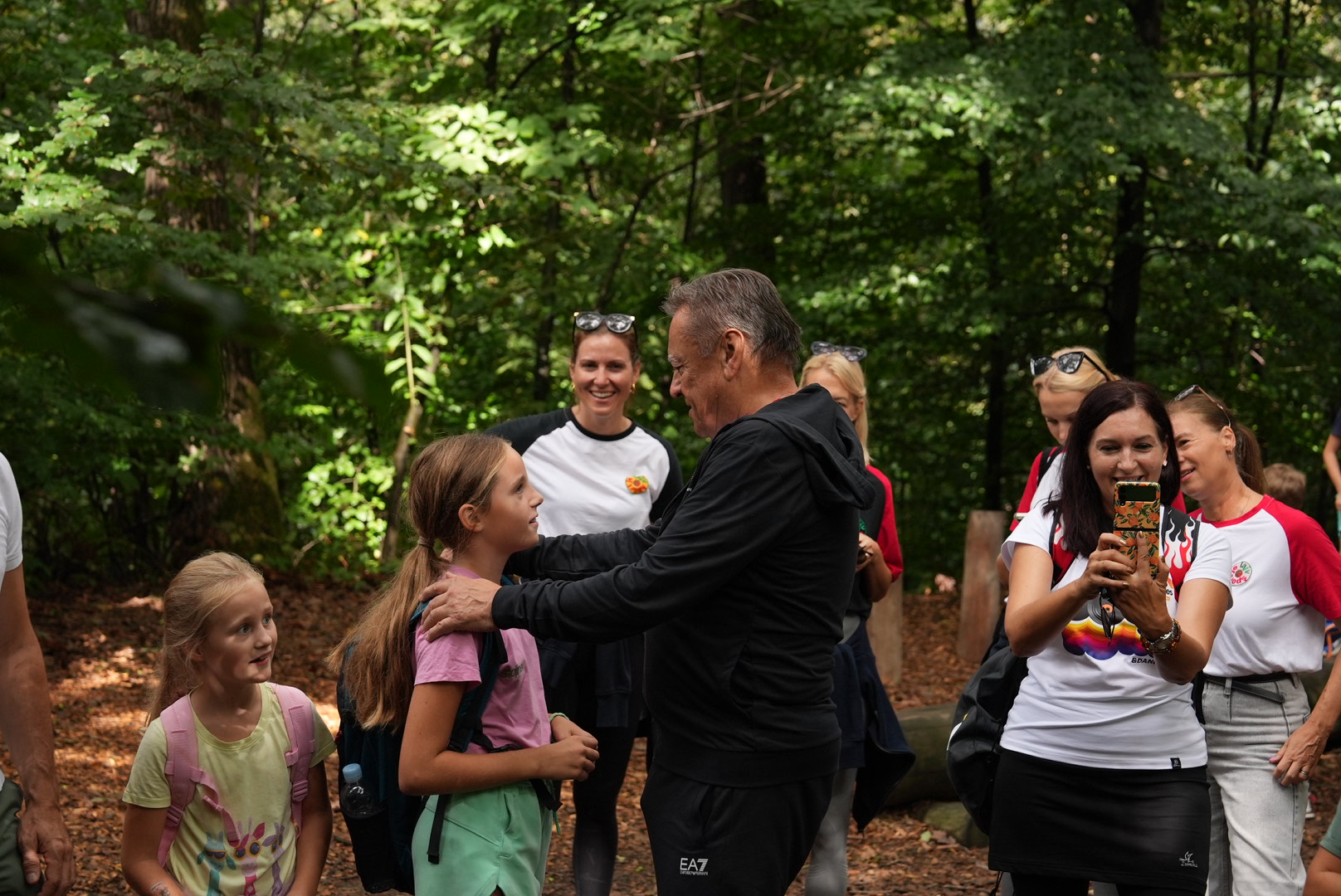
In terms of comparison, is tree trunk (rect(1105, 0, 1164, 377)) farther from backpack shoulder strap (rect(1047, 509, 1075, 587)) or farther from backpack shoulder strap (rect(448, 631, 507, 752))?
backpack shoulder strap (rect(448, 631, 507, 752))

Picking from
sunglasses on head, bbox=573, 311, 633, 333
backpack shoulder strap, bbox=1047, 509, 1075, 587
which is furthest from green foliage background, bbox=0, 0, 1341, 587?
backpack shoulder strap, bbox=1047, 509, 1075, 587

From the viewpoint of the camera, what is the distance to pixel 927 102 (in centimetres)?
975


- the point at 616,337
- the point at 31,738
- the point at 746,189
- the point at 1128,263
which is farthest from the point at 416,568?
the point at 746,189

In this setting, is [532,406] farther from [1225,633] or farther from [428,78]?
[1225,633]

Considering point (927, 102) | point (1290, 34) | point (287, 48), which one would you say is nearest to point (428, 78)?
point (287, 48)

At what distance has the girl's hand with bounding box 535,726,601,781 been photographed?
2.72 meters

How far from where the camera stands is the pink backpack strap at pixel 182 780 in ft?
9.28

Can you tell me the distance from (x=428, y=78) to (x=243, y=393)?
125 inches

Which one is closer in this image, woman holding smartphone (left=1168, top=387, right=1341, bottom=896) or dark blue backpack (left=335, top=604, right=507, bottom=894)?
dark blue backpack (left=335, top=604, right=507, bottom=894)

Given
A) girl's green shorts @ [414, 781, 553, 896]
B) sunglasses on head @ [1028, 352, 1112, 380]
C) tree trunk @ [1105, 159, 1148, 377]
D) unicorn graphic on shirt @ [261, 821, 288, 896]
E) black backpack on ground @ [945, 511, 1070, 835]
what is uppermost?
tree trunk @ [1105, 159, 1148, 377]

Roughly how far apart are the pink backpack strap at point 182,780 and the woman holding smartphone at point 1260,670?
8.25 ft

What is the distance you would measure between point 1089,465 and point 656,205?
33.5 ft

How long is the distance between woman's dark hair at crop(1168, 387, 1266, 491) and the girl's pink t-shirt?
2.04 m

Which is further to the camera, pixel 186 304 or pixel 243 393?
pixel 243 393
